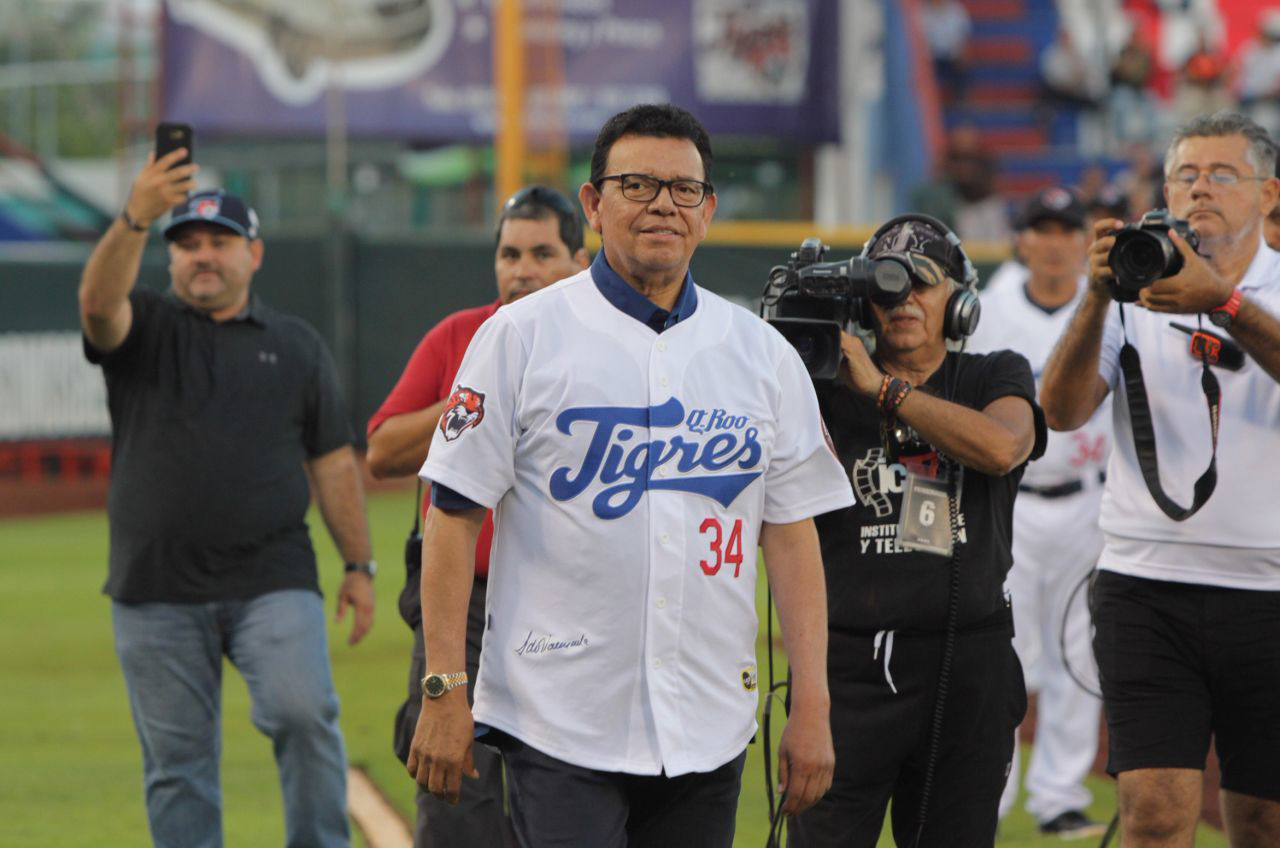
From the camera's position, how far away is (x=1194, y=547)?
207 inches

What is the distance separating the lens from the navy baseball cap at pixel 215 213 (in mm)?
6207

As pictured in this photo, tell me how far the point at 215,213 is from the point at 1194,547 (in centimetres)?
326

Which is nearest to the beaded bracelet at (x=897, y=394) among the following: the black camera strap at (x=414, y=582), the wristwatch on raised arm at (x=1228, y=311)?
the wristwatch on raised arm at (x=1228, y=311)

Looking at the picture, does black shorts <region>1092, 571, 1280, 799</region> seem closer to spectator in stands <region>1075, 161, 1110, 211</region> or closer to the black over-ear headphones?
the black over-ear headphones

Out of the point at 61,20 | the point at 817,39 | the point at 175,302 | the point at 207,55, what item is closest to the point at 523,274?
the point at 175,302

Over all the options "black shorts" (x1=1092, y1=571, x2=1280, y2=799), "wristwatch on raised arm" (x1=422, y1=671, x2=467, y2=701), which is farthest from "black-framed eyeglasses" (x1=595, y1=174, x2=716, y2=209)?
"black shorts" (x1=1092, y1=571, x2=1280, y2=799)

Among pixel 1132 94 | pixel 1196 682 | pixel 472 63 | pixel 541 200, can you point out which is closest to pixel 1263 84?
pixel 1132 94

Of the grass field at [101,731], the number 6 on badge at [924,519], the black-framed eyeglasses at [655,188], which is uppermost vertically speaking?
the black-framed eyeglasses at [655,188]

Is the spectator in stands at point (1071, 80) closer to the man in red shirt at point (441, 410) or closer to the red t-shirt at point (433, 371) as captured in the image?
the man in red shirt at point (441, 410)

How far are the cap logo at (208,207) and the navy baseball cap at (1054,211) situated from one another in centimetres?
375

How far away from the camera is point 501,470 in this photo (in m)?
3.98

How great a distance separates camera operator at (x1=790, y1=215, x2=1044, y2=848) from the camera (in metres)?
4.76

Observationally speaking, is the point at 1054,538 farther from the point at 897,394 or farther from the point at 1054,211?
the point at 897,394
